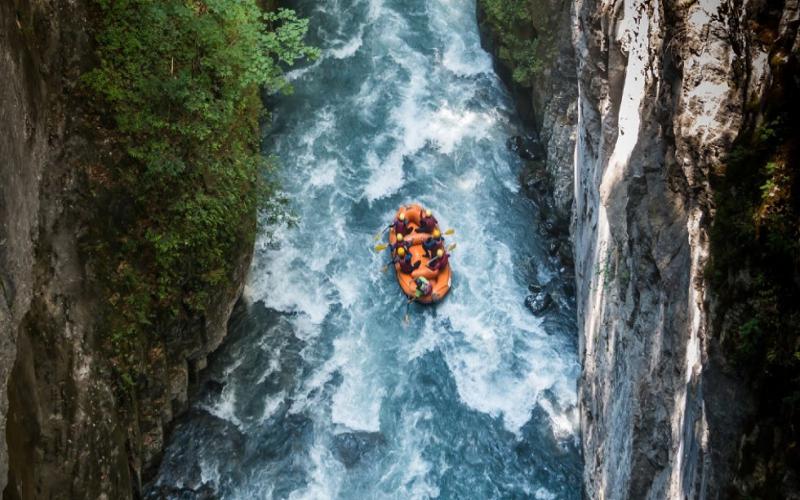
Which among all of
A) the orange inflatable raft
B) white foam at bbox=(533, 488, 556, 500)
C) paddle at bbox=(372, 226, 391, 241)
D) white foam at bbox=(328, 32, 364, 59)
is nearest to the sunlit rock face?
white foam at bbox=(533, 488, 556, 500)

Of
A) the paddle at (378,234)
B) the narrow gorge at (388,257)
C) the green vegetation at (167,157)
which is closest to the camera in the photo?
the narrow gorge at (388,257)

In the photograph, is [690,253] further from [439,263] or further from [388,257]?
→ [388,257]

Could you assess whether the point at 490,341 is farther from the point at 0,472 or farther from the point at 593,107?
the point at 0,472

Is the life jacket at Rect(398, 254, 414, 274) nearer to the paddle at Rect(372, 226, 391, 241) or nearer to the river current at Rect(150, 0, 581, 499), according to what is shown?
the river current at Rect(150, 0, 581, 499)

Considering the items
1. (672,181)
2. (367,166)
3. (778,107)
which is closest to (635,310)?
(672,181)

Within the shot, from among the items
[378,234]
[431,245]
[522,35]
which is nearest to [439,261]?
[431,245]

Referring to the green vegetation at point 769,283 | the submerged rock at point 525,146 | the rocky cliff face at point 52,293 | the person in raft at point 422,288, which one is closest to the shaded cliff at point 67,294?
the rocky cliff face at point 52,293

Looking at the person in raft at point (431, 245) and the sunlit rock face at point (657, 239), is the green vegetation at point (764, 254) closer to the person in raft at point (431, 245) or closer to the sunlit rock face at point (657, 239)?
the sunlit rock face at point (657, 239)
